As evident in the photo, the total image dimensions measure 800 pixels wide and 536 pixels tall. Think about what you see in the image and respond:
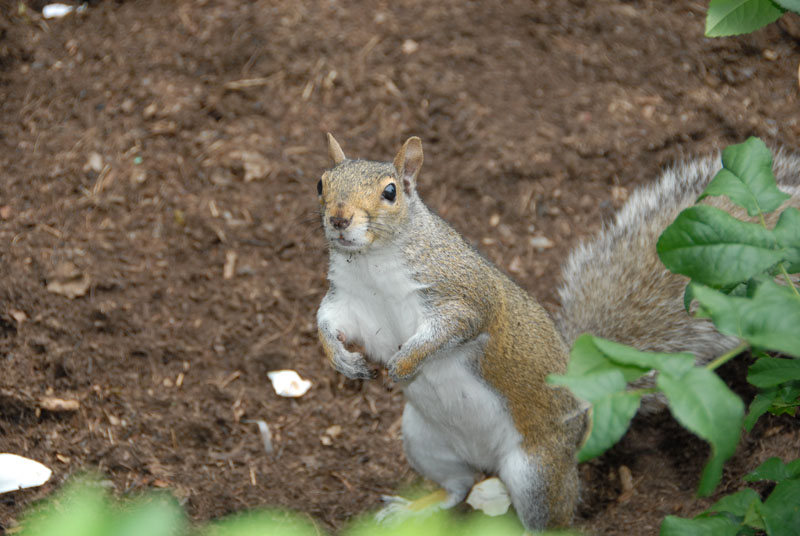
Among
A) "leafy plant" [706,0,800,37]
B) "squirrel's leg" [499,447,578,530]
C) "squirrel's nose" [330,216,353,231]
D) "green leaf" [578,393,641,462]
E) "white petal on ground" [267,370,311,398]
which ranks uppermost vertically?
"leafy plant" [706,0,800,37]

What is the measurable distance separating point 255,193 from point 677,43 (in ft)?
6.21

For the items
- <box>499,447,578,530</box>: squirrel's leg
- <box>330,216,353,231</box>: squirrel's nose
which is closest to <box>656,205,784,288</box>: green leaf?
<box>330,216,353,231</box>: squirrel's nose

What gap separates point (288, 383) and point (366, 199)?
44.8 inches

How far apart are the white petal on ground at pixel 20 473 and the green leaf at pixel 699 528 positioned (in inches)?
72.1

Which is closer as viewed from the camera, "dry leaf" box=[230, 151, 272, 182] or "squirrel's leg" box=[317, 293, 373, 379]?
"squirrel's leg" box=[317, 293, 373, 379]

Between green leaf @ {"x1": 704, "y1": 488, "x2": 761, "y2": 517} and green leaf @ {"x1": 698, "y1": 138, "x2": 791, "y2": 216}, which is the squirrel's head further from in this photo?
green leaf @ {"x1": 704, "y1": 488, "x2": 761, "y2": 517}

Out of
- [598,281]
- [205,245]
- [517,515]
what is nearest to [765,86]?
[598,281]

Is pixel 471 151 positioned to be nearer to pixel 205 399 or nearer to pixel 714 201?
pixel 714 201

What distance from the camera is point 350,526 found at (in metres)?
2.39

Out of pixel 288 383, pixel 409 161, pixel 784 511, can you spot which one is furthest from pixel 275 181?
pixel 784 511

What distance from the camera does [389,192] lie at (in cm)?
191

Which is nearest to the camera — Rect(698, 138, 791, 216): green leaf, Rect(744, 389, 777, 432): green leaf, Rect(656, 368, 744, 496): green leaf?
Rect(656, 368, 744, 496): green leaf

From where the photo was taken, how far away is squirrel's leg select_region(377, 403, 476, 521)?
7.73 feet

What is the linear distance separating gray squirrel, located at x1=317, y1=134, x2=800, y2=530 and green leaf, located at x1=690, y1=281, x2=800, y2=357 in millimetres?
943
